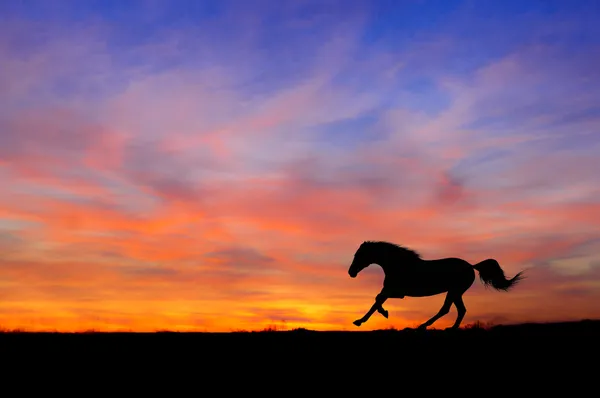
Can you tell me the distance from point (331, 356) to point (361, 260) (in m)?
7.20

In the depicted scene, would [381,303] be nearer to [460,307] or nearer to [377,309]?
[377,309]

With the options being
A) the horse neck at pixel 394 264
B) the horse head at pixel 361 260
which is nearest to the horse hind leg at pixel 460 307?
the horse neck at pixel 394 264

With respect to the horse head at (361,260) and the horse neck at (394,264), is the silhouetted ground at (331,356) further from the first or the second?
the horse head at (361,260)

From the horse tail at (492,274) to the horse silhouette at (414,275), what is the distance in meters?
0.74

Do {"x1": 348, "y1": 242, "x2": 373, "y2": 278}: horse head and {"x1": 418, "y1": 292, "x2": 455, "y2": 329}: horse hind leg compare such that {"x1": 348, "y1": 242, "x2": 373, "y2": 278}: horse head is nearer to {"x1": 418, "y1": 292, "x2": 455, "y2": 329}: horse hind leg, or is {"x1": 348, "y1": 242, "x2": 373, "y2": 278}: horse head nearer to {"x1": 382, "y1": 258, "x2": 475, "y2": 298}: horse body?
{"x1": 382, "y1": 258, "x2": 475, "y2": 298}: horse body

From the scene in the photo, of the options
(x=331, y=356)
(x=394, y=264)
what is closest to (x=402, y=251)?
(x=394, y=264)

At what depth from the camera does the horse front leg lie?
55.9 feet

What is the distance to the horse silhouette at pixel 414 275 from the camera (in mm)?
17656

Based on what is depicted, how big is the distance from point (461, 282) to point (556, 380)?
838cm

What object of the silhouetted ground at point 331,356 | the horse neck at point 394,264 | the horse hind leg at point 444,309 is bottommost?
the silhouetted ground at point 331,356

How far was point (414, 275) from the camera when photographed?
1777 centimetres

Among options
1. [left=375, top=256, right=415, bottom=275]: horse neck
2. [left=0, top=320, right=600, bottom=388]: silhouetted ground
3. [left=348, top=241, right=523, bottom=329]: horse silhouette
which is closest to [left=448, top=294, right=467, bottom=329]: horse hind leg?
[left=348, top=241, right=523, bottom=329]: horse silhouette

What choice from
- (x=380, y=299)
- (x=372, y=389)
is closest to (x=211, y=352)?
(x=372, y=389)

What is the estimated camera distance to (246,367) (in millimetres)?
10391
